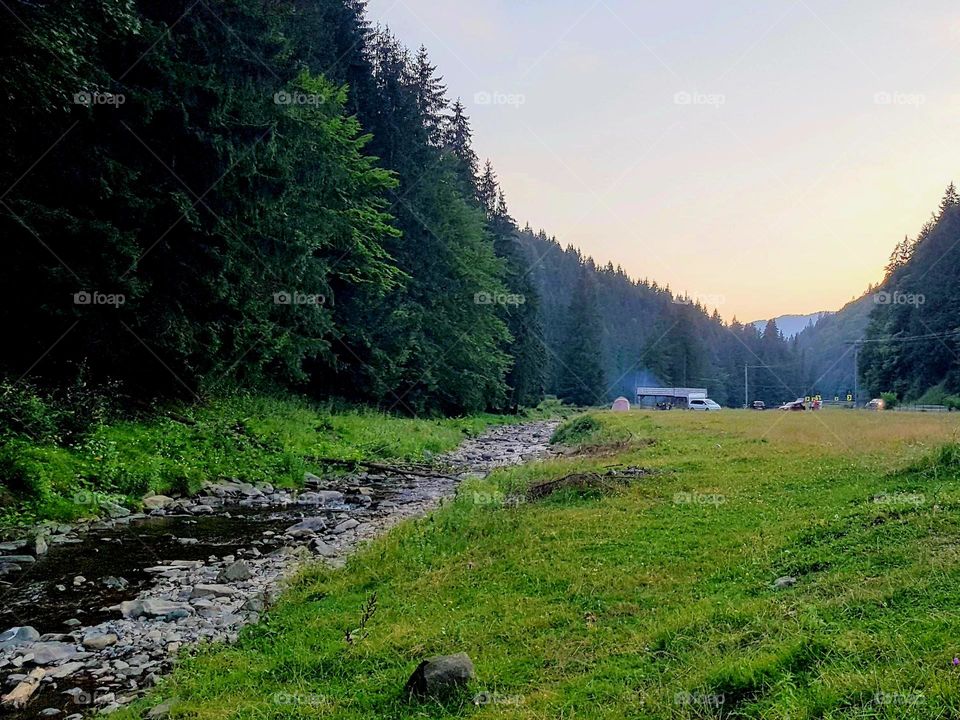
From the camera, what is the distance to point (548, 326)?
346 ft

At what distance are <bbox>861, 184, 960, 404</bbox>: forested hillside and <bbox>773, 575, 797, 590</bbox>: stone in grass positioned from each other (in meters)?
63.2

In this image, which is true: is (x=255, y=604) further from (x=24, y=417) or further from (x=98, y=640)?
(x=24, y=417)

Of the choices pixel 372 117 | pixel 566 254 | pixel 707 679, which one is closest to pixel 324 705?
pixel 707 679

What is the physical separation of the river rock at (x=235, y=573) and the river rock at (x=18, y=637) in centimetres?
245

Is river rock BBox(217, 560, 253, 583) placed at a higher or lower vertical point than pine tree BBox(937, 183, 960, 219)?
lower

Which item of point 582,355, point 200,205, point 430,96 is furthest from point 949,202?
point 200,205

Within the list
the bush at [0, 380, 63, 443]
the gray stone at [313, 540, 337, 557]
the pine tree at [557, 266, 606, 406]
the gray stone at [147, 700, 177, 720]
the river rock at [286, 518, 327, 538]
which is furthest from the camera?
the pine tree at [557, 266, 606, 406]

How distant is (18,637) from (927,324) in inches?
3038

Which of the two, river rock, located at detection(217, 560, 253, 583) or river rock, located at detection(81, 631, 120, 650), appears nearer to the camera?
river rock, located at detection(81, 631, 120, 650)

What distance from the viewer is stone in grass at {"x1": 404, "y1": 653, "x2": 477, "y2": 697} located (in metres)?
4.77

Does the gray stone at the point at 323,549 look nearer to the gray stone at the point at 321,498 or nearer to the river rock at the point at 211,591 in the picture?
the river rock at the point at 211,591

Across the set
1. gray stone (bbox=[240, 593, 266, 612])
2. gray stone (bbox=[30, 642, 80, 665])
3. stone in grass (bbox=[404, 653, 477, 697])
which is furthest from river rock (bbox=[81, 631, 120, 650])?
stone in grass (bbox=[404, 653, 477, 697])

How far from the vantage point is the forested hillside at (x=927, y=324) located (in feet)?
194

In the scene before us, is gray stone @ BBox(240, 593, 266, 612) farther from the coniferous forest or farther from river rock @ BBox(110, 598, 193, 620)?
the coniferous forest
